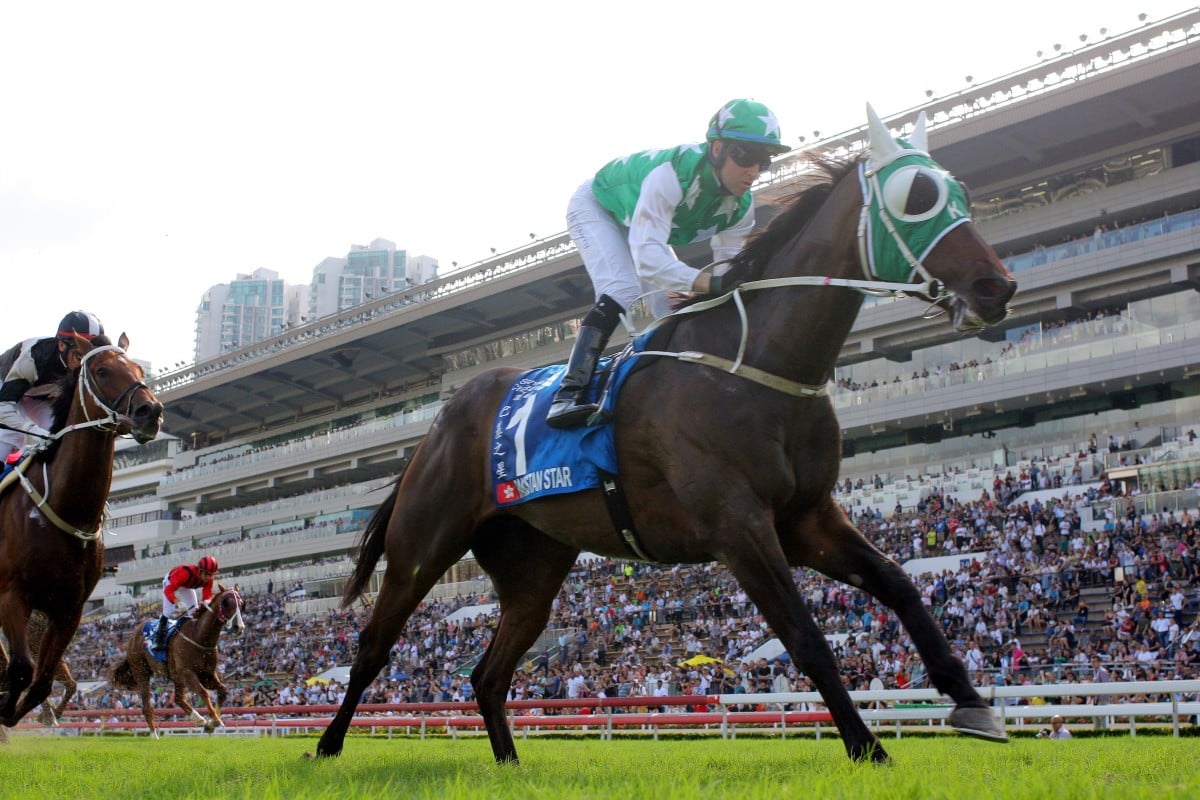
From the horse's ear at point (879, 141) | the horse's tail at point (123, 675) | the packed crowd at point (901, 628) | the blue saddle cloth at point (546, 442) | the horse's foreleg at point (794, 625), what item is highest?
the horse's ear at point (879, 141)

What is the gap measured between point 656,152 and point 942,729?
28.8ft

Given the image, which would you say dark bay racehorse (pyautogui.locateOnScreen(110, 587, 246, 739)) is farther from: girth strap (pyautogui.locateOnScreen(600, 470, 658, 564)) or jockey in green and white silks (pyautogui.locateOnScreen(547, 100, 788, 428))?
girth strap (pyautogui.locateOnScreen(600, 470, 658, 564))

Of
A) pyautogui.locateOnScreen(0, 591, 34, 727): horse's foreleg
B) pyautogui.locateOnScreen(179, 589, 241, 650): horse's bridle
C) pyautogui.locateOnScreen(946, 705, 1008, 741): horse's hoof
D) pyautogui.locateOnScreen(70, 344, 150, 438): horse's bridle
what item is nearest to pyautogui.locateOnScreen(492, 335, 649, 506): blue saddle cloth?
pyautogui.locateOnScreen(946, 705, 1008, 741): horse's hoof

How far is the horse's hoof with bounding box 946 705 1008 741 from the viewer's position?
440cm

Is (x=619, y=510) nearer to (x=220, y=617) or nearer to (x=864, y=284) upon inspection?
(x=864, y=284)

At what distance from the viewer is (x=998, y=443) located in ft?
89.4

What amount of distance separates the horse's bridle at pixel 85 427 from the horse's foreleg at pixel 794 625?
4.41m

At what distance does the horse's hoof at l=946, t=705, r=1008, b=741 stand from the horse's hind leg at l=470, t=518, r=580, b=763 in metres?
2.67

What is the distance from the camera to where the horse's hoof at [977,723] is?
14.4 feet

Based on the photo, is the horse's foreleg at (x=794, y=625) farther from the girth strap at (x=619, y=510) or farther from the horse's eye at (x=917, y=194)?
the horse's eye at (x=917, y=194)

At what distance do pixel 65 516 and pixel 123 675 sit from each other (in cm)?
1220

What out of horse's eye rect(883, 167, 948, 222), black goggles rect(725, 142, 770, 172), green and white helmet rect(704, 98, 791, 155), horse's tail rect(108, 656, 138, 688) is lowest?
horse's tail rect(108, 656, 138, 688)

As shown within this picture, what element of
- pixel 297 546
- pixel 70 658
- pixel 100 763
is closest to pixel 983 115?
pixel 100 763

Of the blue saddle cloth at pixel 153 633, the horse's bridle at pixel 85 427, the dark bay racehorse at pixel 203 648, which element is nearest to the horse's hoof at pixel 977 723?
the horse's bridle at pixel 85 427
